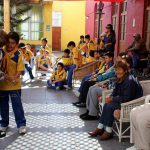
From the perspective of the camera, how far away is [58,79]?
8.85 meters

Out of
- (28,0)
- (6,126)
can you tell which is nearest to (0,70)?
(6,126)

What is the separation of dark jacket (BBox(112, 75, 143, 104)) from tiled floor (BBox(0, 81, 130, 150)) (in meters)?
0.57

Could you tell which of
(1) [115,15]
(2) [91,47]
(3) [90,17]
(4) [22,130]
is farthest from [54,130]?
(3) [90,17]

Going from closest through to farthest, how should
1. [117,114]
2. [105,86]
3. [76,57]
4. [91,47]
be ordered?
[117,114], [105,86], [76,57], [91,47]

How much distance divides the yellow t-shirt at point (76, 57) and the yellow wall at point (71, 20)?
17238 millimetres

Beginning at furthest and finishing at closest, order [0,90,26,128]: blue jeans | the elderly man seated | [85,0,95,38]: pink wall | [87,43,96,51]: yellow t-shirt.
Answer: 1. [85,0,95,38]: pink wall
2. [87,43,96,51]: yellow t-shirt
3. the elderly man seated
4. [0,90,26,128]: blue jeans

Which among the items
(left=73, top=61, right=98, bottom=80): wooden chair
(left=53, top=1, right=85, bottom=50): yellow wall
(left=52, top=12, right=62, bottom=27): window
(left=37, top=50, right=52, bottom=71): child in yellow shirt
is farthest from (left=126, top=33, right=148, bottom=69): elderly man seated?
(left=52, top=12, right=62, bottom=27): window

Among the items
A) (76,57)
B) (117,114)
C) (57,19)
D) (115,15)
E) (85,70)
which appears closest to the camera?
(117,114)

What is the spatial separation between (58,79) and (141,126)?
16.7ft

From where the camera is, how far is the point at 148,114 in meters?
3.91

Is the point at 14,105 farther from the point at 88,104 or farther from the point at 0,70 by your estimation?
the point at 88,104

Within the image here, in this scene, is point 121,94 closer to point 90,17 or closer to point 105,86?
point 105,86

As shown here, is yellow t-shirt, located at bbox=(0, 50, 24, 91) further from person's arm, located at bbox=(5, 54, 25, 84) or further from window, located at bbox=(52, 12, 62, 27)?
window, located at bbox=(52, 12, 62, 27)

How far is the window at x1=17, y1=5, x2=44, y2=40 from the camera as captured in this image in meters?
18.8
